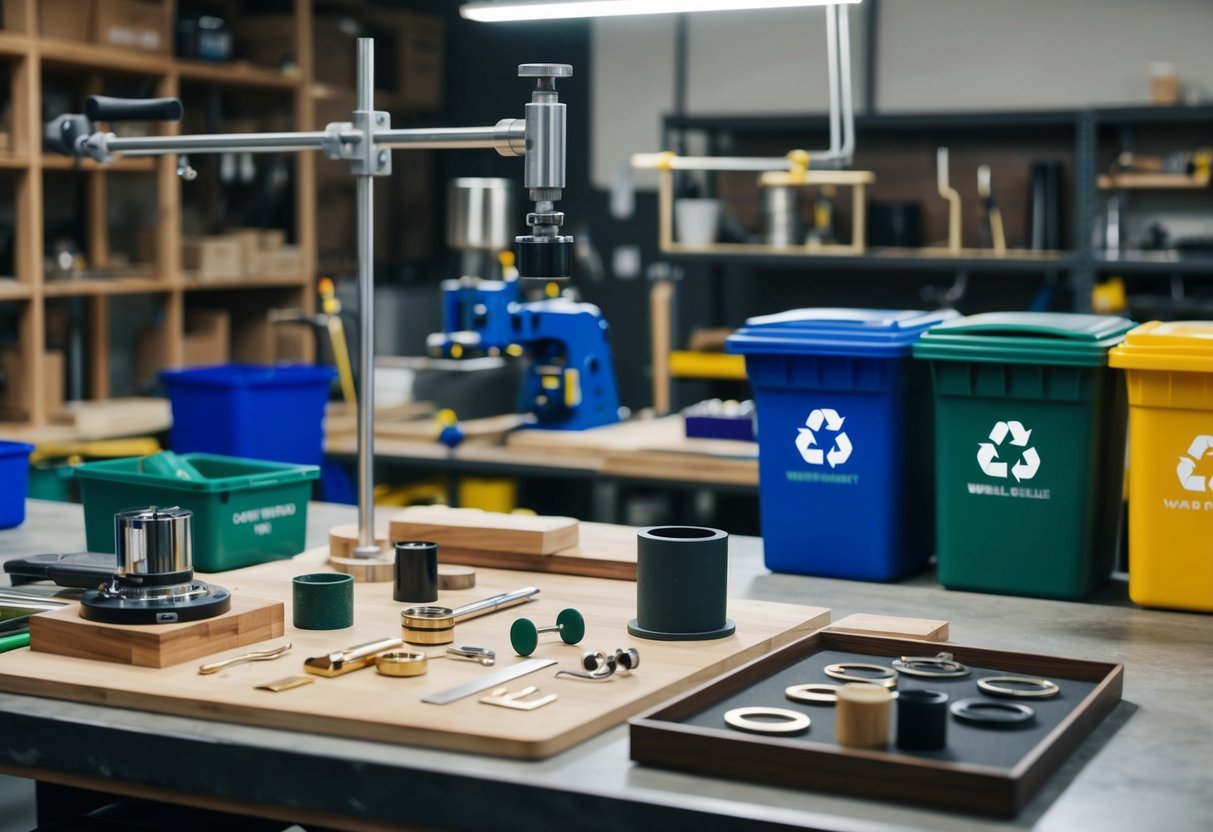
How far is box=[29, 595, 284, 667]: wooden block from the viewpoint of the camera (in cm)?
154

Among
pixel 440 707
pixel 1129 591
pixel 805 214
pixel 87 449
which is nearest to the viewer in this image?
pixel 440 707

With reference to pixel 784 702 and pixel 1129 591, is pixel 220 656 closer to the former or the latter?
pixel 784 702

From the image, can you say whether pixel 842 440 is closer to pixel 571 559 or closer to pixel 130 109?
pixel 571 559

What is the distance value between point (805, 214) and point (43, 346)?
113 inches

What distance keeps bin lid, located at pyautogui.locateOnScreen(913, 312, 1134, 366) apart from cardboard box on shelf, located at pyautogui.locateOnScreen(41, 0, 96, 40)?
3.81 meters

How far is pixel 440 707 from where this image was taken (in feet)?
4.57

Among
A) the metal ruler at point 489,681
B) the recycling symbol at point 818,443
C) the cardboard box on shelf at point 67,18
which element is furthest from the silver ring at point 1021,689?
the cardboard box on shelf at point 67,18

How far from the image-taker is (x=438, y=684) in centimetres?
148

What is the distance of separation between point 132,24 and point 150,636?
164 inches

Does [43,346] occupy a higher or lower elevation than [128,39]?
lower

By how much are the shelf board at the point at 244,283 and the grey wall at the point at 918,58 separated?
1.63m

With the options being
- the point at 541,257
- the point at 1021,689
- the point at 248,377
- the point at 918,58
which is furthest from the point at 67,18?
the point at 1021,689

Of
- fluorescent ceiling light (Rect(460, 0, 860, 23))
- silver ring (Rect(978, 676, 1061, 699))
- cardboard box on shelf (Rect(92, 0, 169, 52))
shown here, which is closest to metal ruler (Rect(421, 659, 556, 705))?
silver ring (Rect(978, 676, 1061, 699))

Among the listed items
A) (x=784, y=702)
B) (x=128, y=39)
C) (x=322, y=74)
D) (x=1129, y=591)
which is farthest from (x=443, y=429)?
(x=784, y=702)
